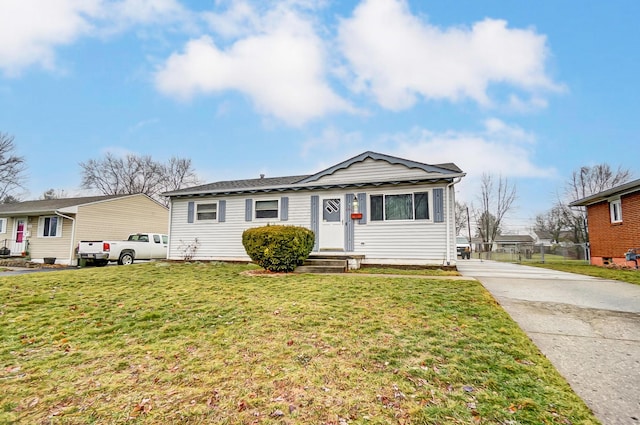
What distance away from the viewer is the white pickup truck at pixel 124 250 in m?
13.3

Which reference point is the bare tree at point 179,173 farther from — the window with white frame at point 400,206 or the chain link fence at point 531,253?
the chain link fence at point 531,253

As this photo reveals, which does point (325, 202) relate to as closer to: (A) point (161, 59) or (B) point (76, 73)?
(A) point (161, 59)

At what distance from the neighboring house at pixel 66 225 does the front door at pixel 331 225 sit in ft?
45.8

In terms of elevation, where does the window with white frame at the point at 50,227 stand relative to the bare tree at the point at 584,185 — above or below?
below

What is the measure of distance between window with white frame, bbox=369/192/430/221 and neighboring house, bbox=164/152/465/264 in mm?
33

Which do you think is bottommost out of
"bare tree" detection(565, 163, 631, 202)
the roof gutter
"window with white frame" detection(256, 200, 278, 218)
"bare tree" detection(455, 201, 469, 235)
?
"window with white frame" detection(256, 200, 278, 218)

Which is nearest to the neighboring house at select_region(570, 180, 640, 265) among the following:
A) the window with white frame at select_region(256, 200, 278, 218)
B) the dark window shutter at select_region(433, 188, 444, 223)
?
the dark window shutter at select_region(433, 188, 444, 223)

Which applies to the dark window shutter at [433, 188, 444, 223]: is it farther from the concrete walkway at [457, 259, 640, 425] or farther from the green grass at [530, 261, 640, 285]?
the green grass at [530, 261, 640, 285]

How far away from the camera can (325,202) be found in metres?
11.4

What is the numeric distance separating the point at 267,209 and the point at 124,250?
305 inches

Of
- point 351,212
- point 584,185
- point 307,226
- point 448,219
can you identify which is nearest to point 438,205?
point 448,219

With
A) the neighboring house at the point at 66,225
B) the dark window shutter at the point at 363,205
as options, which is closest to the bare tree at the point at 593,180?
the dark window shutter at the point at 363,205

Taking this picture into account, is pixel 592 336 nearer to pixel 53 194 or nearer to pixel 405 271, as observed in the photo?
pixel 405 271

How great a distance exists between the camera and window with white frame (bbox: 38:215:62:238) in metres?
16.9
